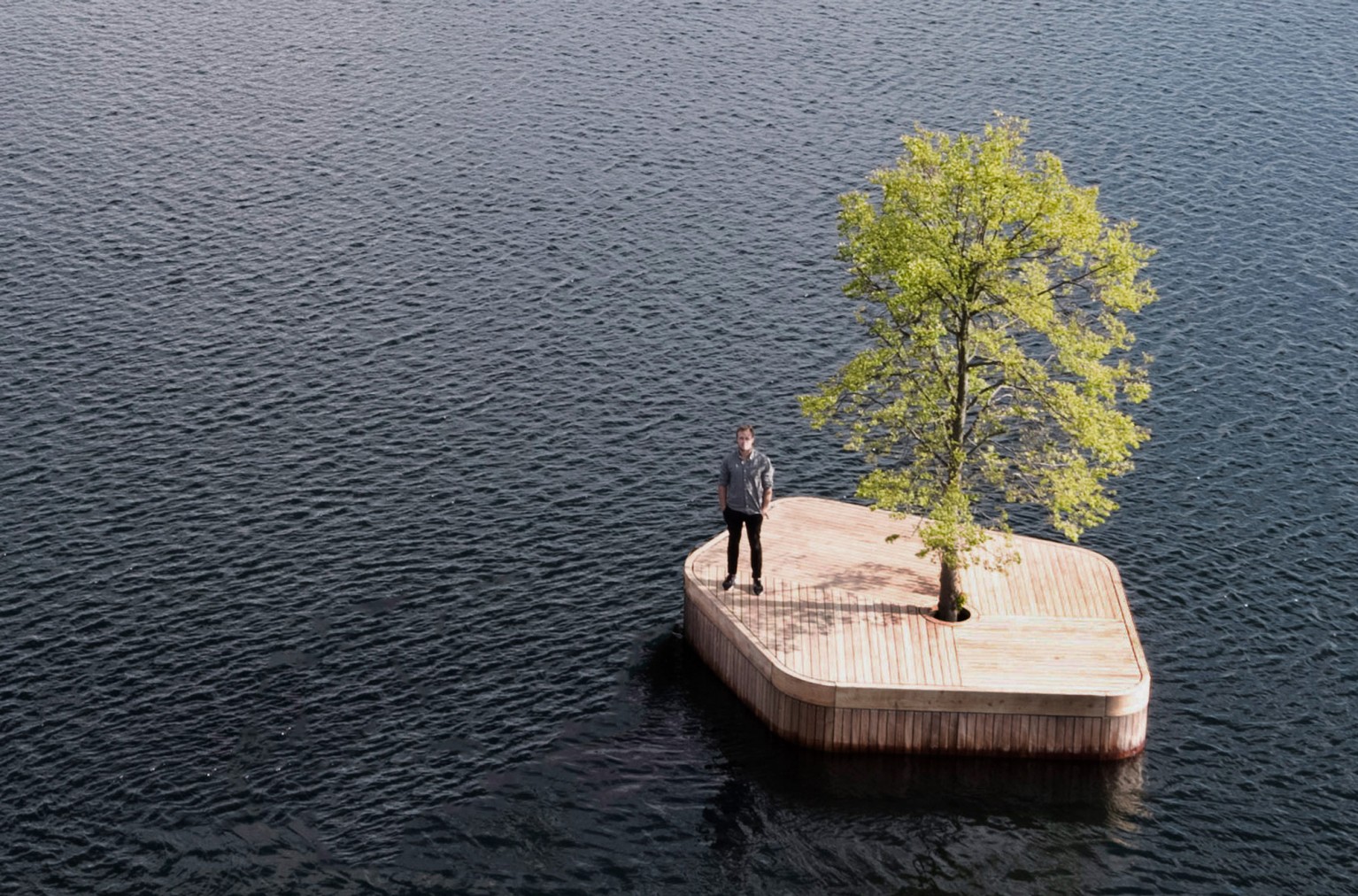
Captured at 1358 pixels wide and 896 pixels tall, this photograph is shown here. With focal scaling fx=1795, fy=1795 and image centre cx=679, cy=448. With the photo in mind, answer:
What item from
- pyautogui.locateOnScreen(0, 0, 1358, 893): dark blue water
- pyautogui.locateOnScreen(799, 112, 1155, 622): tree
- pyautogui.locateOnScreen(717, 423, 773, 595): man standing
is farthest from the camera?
pyautogui.locateOnScreen(717, 423, 773, 595): man standing

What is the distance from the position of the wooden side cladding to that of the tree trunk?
2793 millimetres

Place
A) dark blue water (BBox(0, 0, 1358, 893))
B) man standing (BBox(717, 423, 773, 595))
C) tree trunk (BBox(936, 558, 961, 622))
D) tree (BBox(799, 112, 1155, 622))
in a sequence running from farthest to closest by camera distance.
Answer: tree trunk (BBox(936, 558, 961, 622)), man standing (BBox(717, 423, 773, 595)), tree (BBox(799, 112, 1155, 622)), dark blue water (BBox(0, 0, 1358, 893))

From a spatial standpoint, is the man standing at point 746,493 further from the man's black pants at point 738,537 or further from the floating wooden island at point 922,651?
the floating wooden island at point 922,651

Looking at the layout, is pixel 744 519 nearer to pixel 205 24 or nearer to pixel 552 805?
pixel 552 805

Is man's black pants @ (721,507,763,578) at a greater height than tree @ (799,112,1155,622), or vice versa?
tree @ (799,112,1155,622)

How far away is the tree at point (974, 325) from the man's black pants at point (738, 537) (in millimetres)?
2454

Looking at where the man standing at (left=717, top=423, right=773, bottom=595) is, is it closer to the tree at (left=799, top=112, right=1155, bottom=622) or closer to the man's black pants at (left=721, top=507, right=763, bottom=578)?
the man's black pants at (left=721, top=507, right=763, bottom=578)

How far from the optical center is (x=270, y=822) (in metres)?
34.8

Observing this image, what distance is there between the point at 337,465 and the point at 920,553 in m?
17.6

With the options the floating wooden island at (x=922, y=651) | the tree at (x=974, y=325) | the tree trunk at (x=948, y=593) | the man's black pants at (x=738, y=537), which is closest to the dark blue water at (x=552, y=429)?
the floating wooden island at (x=922, y=651)

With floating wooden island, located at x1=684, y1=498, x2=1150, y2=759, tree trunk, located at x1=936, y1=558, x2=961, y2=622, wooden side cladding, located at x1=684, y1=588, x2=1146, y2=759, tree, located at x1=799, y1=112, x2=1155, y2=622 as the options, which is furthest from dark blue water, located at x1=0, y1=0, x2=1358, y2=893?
tree, located at x1=799, y1=112, x2=1155, y2=622

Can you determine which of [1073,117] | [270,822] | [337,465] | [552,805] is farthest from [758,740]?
[1073,117]

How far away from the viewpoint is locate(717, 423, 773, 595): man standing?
3722cm

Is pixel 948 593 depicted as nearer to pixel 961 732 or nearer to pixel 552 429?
pixel 961 732
